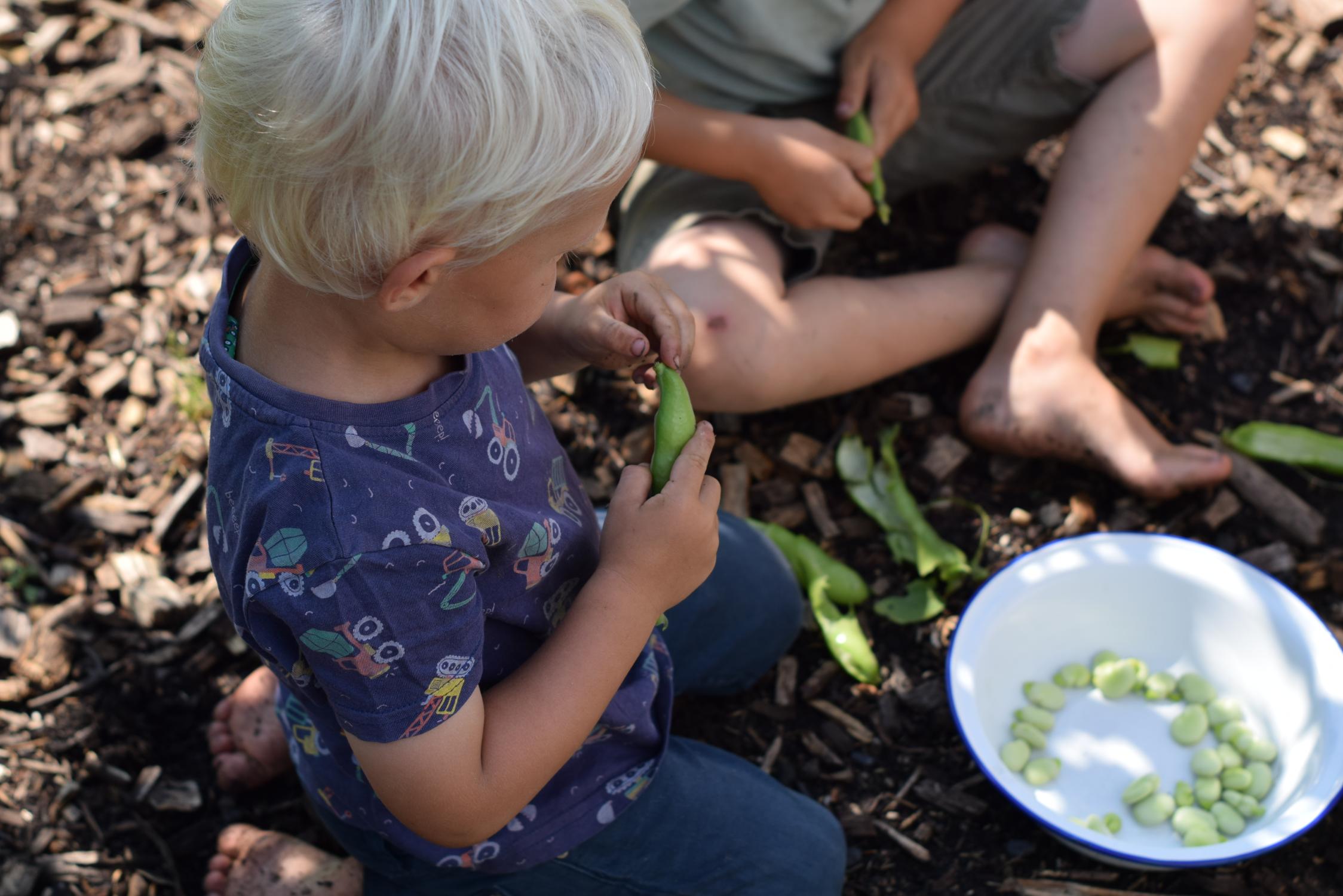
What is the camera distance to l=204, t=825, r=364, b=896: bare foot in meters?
1.89

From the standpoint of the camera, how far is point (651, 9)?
2.14 m

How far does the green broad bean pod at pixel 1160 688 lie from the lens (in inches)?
82.1

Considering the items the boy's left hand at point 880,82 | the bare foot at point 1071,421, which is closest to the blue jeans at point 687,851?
the bare foot at point 1071,421

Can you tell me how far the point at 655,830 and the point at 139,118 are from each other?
2.66 metres

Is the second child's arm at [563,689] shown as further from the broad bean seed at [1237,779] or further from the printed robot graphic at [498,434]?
the broad bean seed at [1237,779]

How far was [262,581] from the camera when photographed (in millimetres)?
1188

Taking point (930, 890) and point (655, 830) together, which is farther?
point (930, 890)

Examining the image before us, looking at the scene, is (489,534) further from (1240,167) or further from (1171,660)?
(1240,167)

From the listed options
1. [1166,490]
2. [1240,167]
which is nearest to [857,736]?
[1166,490]

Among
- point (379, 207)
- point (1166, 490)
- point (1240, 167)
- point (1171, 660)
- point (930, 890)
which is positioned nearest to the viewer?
point (379, 207)

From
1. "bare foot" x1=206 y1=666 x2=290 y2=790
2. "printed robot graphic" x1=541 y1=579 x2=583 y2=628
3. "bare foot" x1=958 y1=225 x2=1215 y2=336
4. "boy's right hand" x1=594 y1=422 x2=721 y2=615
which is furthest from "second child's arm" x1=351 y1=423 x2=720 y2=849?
"bare foot" x1=958 y1=225 x2=1215 y2=336

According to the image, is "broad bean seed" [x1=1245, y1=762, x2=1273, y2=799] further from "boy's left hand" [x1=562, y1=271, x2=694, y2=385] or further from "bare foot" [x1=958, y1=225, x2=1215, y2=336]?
"boy's left hand" [x1=562, y1=271, x2=694, y2=385]

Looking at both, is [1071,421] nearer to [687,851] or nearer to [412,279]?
[687,851]

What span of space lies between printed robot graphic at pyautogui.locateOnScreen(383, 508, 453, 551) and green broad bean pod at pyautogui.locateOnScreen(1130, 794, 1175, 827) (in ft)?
4.71
